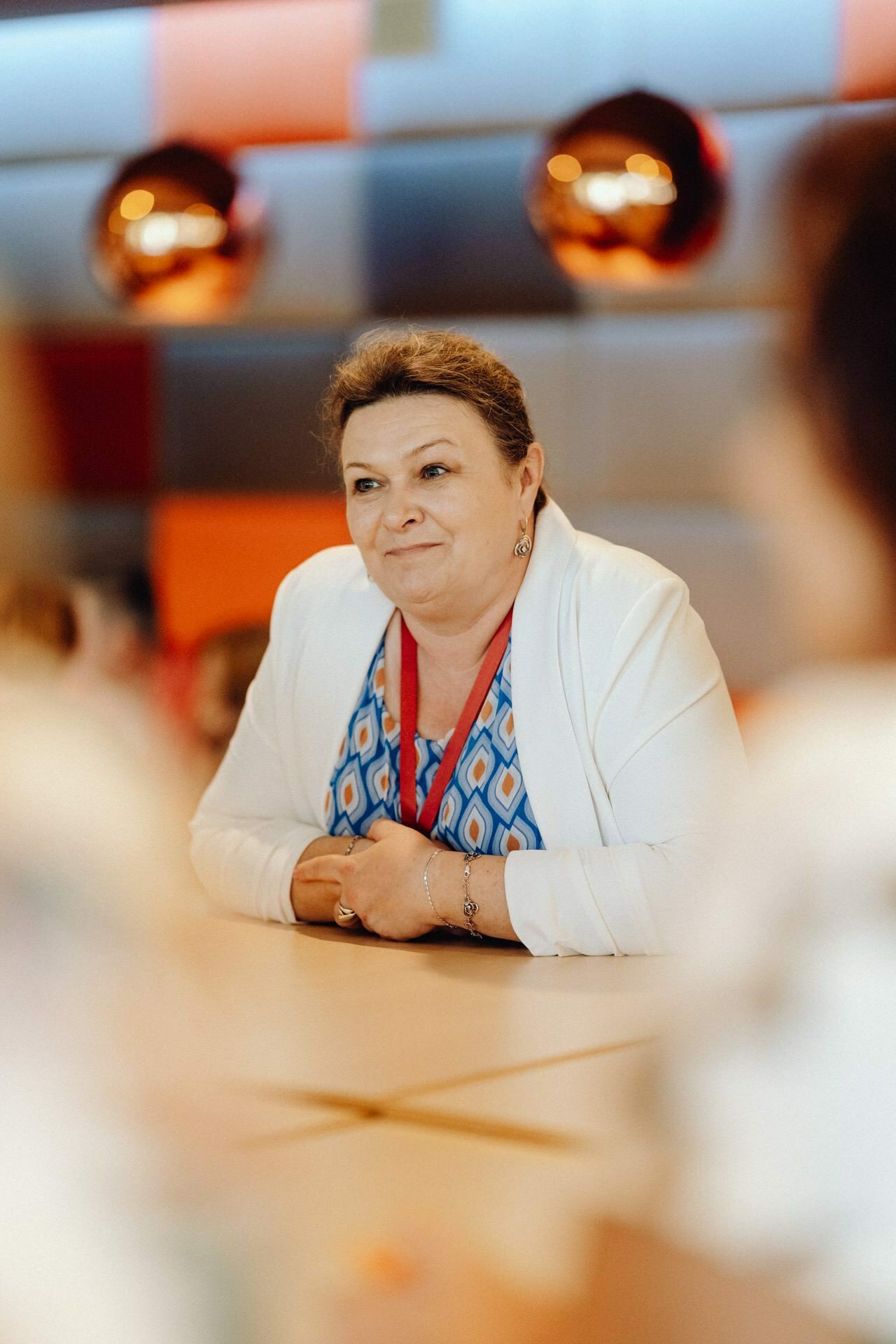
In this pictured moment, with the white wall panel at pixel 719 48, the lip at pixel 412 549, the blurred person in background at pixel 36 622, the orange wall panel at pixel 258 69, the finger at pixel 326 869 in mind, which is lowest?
the finger at pixel 326 869

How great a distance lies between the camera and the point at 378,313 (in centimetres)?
220

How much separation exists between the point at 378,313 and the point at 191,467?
42 centimetres

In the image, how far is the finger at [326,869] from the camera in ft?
3.13

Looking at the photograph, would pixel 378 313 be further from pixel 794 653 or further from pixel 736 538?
pixel 794 653

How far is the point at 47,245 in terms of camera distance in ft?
7.93

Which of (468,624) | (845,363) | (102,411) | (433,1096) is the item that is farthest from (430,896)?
(102,411)

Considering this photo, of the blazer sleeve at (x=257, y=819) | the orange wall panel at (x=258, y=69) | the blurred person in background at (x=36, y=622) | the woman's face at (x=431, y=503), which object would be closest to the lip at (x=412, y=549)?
the woman's face at (x=431, y=503)

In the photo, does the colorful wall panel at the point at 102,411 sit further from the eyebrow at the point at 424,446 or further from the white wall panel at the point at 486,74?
the eyebrow at the point at 424,446

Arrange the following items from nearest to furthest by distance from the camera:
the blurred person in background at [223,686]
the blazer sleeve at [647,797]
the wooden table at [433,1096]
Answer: the wooden table at [433,1096] → the blazer sleeve at [647,797] → the blurred person in background at [223,686]

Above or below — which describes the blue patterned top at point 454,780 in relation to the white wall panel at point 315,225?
below

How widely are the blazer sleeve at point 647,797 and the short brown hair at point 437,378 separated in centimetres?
17

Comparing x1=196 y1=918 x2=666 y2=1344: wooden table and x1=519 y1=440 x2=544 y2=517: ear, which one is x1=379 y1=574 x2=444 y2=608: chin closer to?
x1=519 y1=440 x2=544 y2=517: ear

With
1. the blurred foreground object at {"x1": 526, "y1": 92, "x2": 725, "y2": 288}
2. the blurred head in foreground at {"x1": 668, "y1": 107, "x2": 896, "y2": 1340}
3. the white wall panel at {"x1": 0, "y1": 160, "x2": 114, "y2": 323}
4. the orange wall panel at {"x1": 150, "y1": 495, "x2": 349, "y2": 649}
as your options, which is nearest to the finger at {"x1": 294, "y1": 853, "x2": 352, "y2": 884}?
the blurred head in foreground at {"x1": 668, "y1": 107, "x2": 896, "y2": 1340}

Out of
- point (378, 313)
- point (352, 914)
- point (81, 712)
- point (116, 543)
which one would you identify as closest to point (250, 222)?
point (378, 313)
